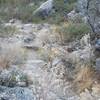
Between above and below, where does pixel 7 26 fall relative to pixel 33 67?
above

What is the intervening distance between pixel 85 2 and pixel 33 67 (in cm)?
190

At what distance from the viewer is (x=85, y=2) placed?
315 inches

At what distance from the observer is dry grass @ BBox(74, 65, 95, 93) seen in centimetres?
608

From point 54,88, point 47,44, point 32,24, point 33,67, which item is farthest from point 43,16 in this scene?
point 54,88

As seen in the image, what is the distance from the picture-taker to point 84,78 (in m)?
6.26

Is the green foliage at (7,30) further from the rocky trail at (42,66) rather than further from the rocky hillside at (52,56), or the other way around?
the rocky trail at (42,66)

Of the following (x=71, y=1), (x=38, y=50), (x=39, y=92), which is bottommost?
(x=39, y=92)

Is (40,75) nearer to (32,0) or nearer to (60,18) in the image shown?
(60,18)

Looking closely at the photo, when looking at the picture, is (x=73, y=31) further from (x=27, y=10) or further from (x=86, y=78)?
(x=27, y=10)

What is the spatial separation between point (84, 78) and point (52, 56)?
1.26 m

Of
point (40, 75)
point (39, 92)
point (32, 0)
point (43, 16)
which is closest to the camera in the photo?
point (39, 92)

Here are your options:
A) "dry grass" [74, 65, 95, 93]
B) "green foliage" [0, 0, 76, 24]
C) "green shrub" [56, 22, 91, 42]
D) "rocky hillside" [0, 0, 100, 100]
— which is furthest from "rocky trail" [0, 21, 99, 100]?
"green foliage" [0, 0, 76, 24]

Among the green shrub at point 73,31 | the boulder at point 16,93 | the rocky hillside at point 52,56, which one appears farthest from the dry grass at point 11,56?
the green shrub at point 73,31

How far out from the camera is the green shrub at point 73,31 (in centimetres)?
853
